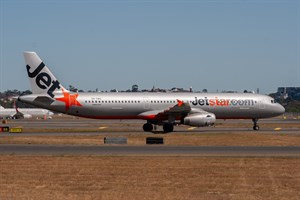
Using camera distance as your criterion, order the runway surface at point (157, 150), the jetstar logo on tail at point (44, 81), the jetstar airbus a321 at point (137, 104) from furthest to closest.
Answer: the jetstar logo on tail at point (44, 81)
the jetstar airbus a321 at point (137, 104)
the runway surface at point (157, 150)

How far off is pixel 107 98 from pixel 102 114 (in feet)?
6.24

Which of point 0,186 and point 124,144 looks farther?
point 124,144

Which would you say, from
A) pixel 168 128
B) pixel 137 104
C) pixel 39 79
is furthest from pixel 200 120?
pixel 39 79

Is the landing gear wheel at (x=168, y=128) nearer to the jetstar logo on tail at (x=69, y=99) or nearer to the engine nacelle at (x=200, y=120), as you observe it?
the engine nacelle at (x=200, y=120)

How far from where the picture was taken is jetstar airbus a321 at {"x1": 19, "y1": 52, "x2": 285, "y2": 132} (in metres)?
61.4

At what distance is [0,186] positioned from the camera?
23.1 meters

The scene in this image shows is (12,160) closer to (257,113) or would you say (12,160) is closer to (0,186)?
(0,186)

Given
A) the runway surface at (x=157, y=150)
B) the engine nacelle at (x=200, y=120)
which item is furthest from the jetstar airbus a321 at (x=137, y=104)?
the runway surface at (x=157, y=150)

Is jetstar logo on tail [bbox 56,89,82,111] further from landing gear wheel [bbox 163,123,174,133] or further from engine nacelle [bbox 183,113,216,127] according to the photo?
engine nacelle [bbox 183,113,216,127]

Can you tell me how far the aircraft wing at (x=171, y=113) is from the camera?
6098 centimetres

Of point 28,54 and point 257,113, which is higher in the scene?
point 28,54

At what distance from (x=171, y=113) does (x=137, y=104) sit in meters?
4.08

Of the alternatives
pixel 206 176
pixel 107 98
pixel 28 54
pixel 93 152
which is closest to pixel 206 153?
pixel 93 152

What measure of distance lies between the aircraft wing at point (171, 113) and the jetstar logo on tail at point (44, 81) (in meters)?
10.3
